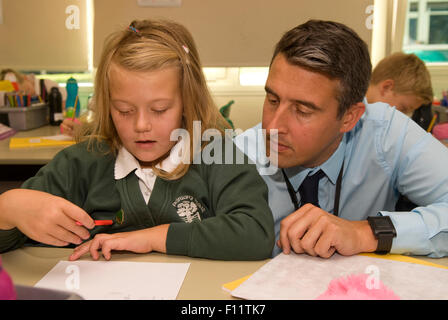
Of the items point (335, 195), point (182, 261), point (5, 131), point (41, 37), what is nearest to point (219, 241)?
point (182, 261)

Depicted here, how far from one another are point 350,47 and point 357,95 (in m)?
0.14

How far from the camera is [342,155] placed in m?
1.33

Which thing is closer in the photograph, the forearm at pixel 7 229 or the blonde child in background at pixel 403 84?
the forearm at pixel 7 229

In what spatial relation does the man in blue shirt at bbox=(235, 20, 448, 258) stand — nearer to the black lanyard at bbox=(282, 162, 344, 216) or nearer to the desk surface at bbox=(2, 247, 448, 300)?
the black lanyard at bbox=(282, 162, 344, 216)

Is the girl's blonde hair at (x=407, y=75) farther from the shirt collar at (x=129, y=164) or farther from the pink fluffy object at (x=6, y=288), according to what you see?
the pink fluffy object at (x=6, y=288)

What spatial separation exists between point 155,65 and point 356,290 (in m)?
0.71

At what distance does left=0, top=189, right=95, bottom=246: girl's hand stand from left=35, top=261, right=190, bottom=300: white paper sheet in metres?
0.06

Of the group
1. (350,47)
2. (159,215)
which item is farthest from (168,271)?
(350,47)

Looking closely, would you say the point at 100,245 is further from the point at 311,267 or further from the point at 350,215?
the point at 350,215

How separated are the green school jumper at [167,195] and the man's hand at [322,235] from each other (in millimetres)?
73

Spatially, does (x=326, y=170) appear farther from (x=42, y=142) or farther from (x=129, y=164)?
(x=42, y=142)

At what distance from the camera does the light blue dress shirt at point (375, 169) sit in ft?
4.02

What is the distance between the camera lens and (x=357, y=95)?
1262mm

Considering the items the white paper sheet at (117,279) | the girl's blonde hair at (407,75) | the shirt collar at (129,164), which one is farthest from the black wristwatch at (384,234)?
the girl's blonde hair at (407,75)
